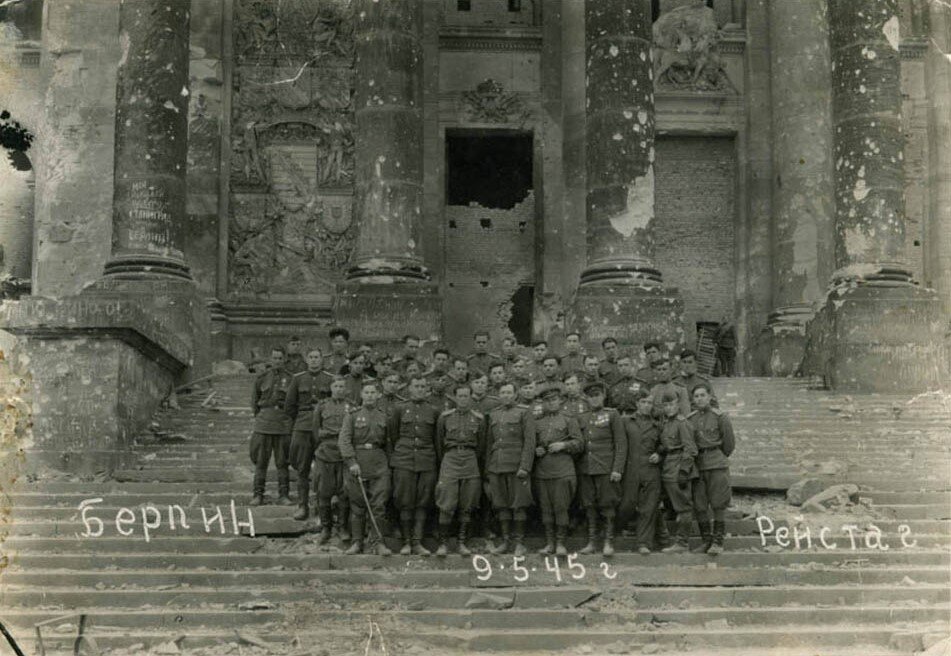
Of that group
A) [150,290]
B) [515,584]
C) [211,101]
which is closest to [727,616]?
[515,584]

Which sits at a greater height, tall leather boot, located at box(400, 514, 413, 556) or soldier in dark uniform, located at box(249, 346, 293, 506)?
soldier in dark uniform, located at box(249, 346, 293, 506)

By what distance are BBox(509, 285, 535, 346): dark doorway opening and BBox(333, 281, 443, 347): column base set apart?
16.9 feet

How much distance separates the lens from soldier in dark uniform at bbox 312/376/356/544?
11.6 m

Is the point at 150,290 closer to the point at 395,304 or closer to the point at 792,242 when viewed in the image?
the point at 395,304

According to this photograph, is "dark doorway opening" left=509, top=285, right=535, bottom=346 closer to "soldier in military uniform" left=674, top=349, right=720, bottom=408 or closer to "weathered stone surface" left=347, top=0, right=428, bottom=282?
"weathered stone surface" left=347, top=0, right=428, bottom=282

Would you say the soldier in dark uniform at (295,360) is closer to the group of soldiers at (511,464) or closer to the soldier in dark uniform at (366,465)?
the group of soldiers at (511,464)

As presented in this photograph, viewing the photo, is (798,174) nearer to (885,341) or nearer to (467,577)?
(885,341)

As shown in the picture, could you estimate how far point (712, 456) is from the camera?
11.7 metres

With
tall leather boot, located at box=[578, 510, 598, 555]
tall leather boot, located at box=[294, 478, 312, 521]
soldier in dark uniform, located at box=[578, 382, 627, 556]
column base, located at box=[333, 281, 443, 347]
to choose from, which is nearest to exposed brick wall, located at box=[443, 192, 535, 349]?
column base, located at box=[333, 281, 443, 347]

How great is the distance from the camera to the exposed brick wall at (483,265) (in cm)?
2205

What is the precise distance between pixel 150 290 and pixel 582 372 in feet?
22.4

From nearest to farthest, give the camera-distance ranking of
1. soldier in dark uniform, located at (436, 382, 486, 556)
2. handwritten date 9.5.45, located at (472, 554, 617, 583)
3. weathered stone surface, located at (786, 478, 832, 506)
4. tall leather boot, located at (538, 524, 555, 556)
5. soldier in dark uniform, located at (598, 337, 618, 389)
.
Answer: handwritten date 9.5.45, located at (472, 554, 617, 583)
tall leather boot, located at (538, 524, 555, 556)
soldier in dark uniform, located at (436, 382, 486, 556)
weathered stone surface, located at (786, 478, 832, 506)
soldier in dark uniform, located at (598, 337, 618, 389)

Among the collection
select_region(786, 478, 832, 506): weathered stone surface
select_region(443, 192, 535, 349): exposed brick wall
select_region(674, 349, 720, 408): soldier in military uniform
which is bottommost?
select_region(786, 478, 832, 506): weathered stone surface

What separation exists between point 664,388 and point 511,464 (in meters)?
2.27
